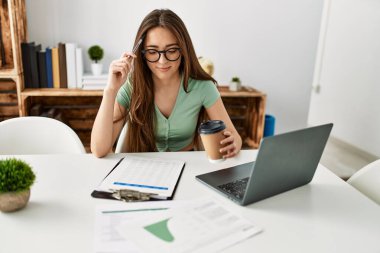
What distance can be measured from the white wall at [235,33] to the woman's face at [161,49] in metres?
1.46

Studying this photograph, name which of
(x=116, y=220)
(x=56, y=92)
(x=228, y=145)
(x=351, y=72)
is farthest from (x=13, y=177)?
(x=351, y=72)

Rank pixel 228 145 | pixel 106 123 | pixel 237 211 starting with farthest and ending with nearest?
1. pixel 106 123
2. pixel 228 145
3. pixel 237 211

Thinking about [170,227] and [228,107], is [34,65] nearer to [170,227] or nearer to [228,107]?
[228,107]

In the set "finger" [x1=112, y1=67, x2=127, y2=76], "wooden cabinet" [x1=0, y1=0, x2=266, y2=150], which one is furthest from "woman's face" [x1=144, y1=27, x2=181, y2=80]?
"wooden cabinet" [x1=0, y1=0, x2=266, y2=150]

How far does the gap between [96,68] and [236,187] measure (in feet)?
6.33

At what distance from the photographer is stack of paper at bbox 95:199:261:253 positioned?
0.79m

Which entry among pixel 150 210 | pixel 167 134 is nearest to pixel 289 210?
pixel 150 210

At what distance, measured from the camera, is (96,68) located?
269 cm

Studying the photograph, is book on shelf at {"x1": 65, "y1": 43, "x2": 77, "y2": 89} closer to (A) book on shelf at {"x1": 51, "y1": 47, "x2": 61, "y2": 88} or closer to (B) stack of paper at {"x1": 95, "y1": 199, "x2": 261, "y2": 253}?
(A) book on shelf at {"x1": 51, "y1": 47, "x2": 61, "y2": 88}

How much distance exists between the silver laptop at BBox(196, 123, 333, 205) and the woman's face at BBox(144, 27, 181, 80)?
0.53 metres

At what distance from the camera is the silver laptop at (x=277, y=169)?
2.98 ft

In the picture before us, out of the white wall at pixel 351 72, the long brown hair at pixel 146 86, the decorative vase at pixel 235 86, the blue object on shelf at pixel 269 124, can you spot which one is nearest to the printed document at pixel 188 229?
the long brown hair at pixel 146 86

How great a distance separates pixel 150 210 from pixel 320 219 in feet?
1.47

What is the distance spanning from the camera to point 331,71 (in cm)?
392
